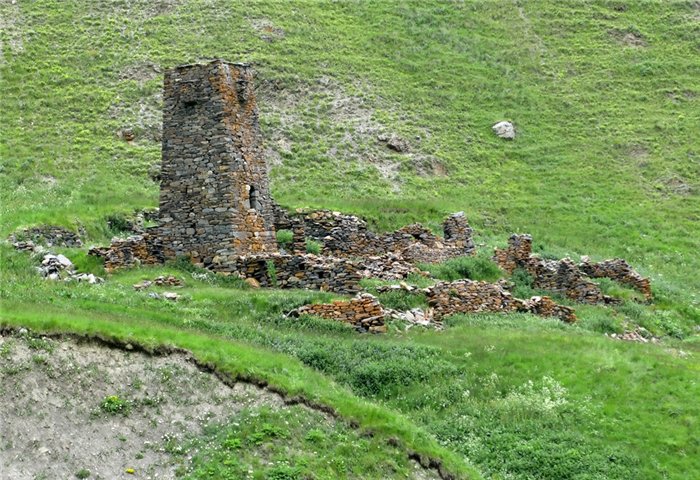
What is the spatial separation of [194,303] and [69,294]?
2.84 metres

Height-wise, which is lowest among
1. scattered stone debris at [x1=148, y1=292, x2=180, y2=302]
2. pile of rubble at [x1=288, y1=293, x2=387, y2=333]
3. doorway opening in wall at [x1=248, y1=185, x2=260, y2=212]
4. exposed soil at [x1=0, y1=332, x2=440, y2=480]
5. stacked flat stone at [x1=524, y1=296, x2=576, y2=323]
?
stacked flat stone at [x1=524, y1=296, x2=576, y2=323]

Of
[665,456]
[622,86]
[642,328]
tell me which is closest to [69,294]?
[665,456]

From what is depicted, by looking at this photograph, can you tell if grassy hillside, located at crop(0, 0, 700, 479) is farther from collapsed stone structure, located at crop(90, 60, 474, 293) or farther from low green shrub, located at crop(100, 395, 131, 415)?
low green shrub, located at crop(100, 395, 131, 415)

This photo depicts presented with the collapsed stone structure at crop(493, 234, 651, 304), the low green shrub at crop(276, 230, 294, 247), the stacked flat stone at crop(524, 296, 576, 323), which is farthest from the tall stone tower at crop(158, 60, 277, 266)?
the collapsed stone structure at crop(493, 234, 651, 304)

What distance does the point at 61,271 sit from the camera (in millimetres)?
21078

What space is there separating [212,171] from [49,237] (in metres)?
8.90

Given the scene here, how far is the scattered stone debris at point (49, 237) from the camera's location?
91.0 feet

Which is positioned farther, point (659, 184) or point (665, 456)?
point (659, 184)

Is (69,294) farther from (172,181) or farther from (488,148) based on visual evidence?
(488,148)

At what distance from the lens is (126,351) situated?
1477cm

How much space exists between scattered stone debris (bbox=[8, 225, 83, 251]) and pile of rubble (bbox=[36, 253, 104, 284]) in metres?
5.55

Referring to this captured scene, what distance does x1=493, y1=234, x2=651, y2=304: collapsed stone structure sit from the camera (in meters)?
28.1

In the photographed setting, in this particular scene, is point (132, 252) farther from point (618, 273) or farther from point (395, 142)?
point (395, 142)

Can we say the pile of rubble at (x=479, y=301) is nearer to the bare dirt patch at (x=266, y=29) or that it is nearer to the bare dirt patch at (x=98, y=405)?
the bare dirt patch at (x=98, y=405)
